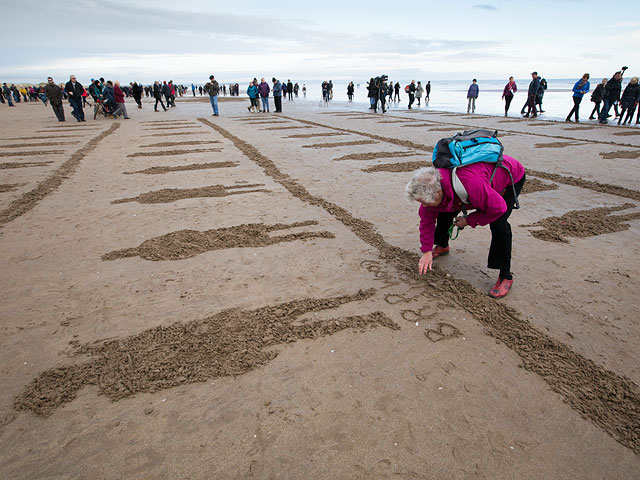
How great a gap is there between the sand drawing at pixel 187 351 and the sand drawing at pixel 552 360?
731 mm

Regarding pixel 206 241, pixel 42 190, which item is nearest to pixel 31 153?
pixel 42 190

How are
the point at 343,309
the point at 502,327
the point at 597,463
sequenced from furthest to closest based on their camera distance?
the point at 343,309, the point at 502,327, the point at 597,463

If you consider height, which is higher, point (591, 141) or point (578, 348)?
point (591, 141)

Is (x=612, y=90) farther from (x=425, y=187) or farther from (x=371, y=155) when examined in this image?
(x=425, y=187)

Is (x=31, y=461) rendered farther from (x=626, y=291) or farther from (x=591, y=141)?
(x=591, y=141)

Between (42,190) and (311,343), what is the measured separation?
6.49m

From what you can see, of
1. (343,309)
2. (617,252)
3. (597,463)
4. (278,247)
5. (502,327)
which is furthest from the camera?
(278,247)

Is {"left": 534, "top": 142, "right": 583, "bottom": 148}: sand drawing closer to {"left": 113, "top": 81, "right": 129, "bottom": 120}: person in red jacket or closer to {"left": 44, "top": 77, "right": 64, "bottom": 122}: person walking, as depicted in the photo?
{"left": 44, "top": 77, "right": 64, "bottom": 122}: person walking

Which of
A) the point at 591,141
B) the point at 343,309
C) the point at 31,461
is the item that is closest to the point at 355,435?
the point at 343,309

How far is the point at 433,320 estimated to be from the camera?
2879mm

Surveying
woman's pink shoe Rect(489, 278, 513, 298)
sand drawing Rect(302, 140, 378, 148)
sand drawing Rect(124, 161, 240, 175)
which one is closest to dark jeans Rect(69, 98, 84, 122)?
sand drawing Rect(124, 161, 240, 175)

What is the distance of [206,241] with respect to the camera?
4.35 metres

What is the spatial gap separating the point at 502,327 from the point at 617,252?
212 centimetres

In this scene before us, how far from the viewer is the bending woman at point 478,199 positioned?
2.59 m
